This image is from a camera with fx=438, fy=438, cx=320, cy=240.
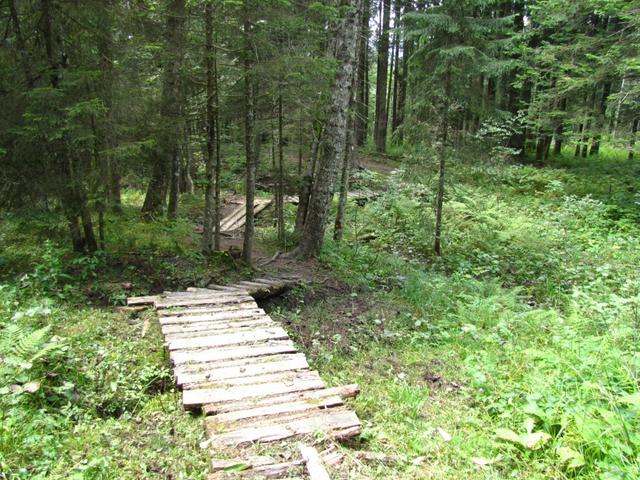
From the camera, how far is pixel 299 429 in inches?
152

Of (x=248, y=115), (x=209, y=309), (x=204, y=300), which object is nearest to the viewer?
(x=209, y=309)

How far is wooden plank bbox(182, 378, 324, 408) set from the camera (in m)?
4.34

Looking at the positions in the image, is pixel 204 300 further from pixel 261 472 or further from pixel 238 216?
pixel 238 216

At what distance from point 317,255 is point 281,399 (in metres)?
6.16

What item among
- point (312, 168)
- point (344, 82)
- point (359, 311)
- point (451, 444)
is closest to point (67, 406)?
point (451, 444)

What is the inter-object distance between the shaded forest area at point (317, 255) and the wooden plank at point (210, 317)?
33cm

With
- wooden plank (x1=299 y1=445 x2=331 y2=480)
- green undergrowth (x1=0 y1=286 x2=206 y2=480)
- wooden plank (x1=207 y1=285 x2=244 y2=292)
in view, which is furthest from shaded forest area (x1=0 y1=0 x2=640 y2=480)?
wooden plank (x1=207 y1=285 x2=244 y2=292)

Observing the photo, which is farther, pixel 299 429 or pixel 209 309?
pixel 209 309

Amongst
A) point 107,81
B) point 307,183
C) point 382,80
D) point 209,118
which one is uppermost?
point 382,80

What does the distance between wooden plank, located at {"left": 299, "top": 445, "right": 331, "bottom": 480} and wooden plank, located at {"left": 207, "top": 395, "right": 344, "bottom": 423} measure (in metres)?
0.53

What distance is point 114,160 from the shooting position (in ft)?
29.2

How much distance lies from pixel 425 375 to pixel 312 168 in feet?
24.4

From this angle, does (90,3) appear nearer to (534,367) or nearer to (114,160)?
(114,160)

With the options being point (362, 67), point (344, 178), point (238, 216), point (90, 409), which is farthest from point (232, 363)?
point (362, 67)
